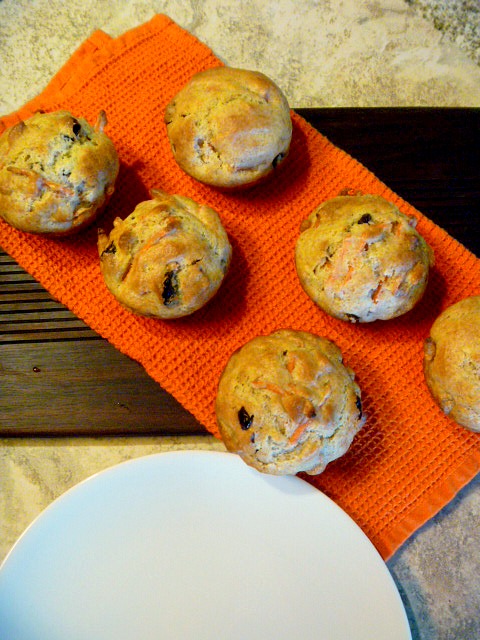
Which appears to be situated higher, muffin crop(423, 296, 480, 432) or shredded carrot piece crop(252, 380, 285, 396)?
shredded carrot piece crop(252, 380, 285, 396)

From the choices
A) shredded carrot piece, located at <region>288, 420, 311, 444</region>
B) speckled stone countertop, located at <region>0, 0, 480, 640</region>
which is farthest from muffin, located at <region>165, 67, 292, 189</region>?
shredded carrot piece, located at <region>288, 420, 311, 444</region>

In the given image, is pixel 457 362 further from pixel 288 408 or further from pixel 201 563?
pixel 201 563

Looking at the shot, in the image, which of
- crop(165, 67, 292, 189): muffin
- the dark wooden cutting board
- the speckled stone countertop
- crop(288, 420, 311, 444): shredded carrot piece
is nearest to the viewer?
crop(288, 420, 311, 444): shredded carrot piece

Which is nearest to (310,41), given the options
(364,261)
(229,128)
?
(229,128)

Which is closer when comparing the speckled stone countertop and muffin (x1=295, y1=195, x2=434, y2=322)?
muffin (x1=295, y1=195, x2=434, y2=322)

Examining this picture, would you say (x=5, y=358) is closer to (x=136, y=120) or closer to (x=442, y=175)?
(x=136, y=120)

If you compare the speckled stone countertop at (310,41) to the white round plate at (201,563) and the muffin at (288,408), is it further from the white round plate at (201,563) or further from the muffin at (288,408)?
the white round plate at (201,563)

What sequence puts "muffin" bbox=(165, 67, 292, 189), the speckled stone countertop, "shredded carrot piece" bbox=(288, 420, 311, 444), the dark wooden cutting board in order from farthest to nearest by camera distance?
the speckled stone countertop < the dark wooden cutting board < "muffin" bbox=(165, 67, 292, 189) < "shredded carrot piece" bbox=(288, 420, 311, 444)

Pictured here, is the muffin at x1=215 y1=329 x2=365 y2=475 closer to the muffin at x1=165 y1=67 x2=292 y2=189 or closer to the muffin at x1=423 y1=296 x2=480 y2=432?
the muffin at x1=423 y1=296 x2=480 y2=432
